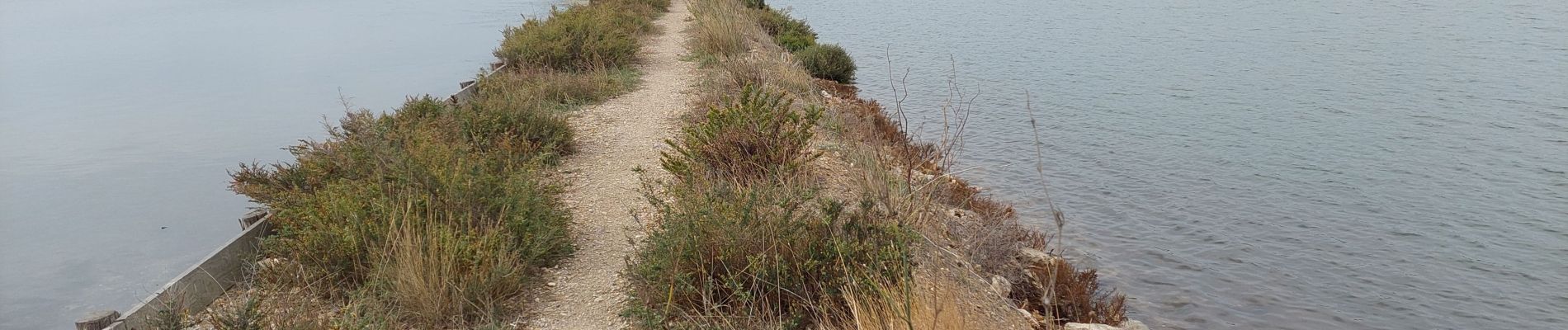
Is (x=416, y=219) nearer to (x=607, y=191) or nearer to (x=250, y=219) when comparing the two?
(x=250, y=219)

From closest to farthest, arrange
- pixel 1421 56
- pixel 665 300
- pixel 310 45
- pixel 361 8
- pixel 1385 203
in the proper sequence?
pixel 665 300 < pixel 1385 203 < pixel 1421 56 < pixel 310 45 < pixel 361 8

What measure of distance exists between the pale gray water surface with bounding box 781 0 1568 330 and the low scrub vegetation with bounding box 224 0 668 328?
3.93 m

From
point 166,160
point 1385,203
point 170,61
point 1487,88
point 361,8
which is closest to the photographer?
point 1385,203

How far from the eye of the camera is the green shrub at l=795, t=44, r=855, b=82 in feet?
49.5

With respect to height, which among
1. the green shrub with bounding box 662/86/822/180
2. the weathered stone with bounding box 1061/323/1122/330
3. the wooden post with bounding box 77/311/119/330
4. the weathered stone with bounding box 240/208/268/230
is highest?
the green shrub with bounding box 662/86/822/180

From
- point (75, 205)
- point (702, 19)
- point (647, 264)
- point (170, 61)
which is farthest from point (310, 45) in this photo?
point (647, 264)

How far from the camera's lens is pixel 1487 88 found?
12797mm

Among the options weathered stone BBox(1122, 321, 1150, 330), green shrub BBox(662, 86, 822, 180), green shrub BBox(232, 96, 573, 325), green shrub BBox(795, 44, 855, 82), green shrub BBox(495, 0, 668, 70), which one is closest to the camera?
green shrub BBox(232, 96, 573, 325)

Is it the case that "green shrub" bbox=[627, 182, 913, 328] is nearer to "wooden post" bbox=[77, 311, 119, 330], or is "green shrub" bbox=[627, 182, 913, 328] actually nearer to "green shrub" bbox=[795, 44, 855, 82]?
"wooden post" bbox=[77, 311, 119, 330]

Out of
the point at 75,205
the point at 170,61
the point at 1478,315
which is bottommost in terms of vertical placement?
the point at 1478,315

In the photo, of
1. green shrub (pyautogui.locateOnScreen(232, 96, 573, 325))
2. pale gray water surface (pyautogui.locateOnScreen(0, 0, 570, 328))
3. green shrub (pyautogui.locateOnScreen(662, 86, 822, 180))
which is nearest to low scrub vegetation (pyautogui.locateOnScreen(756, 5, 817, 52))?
pale gray water surface (pyautogui.locateOnScreen(0, 0, 570, 328))

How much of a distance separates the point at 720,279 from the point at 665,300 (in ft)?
0.92

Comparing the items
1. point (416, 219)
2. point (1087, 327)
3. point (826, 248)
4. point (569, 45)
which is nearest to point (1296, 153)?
point (1087, 327)

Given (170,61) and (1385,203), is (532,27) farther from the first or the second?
(1385,203)
